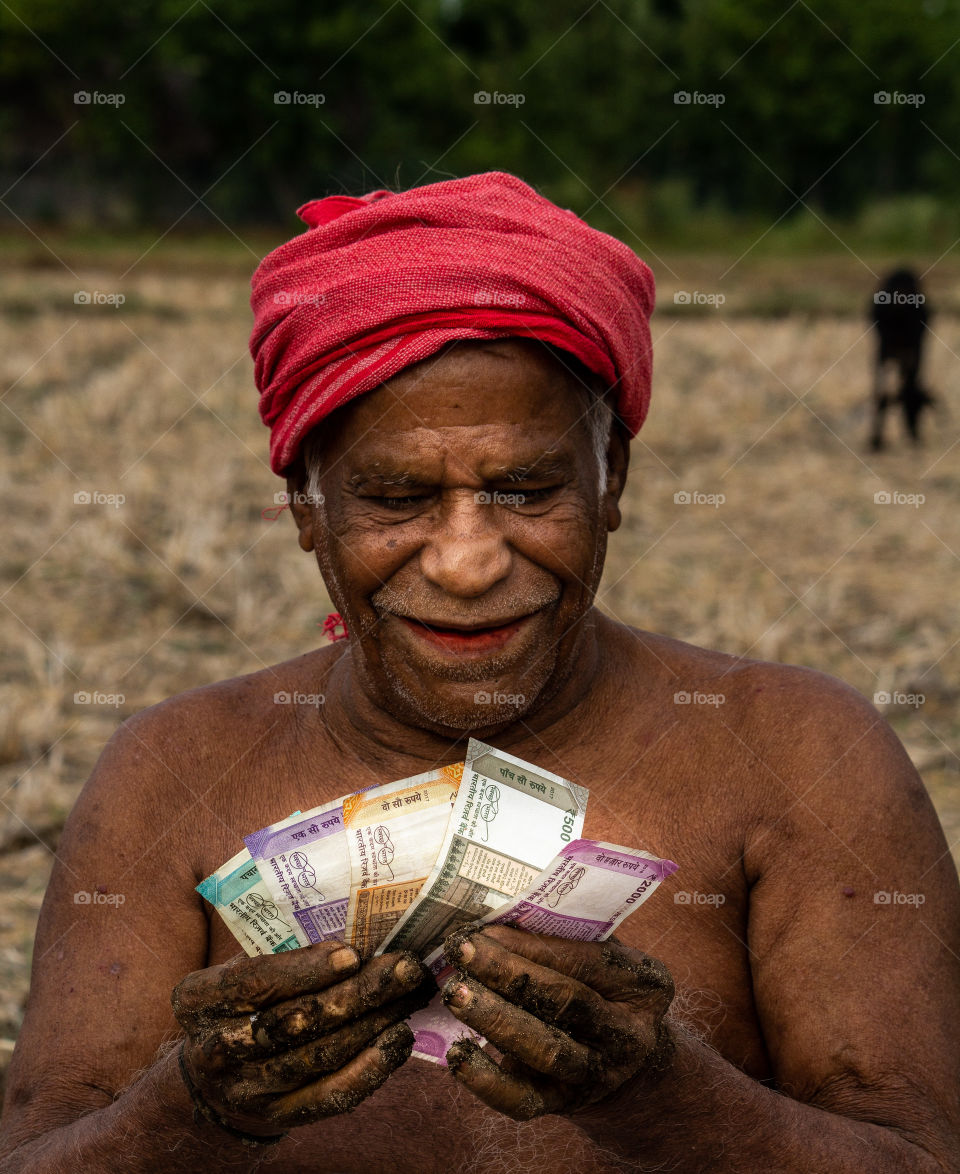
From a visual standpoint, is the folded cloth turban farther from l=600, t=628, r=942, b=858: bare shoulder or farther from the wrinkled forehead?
l=600, t=628, r=942, b=858: bare shoulder

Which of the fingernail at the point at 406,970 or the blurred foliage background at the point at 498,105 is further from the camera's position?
the blurred foliage background at the point at 498,105

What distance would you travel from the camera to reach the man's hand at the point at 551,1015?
1.80 meters

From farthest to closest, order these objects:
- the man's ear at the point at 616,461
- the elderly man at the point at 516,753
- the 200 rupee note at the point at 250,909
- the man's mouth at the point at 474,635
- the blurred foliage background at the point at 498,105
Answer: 1. the blurred foliage background at the point at 498,105
2. the man's ear at the point at 616,461
3. the man's mouth at the point at 474,635
4. the elderly man at the point at 516,753
5. the 200 rupee note at the point at 250,909

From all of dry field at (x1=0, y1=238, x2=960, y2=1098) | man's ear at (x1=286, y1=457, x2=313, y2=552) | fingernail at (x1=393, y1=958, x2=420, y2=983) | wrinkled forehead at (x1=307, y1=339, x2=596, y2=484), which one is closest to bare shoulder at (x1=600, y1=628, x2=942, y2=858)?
wrinkled forehead at (x1=307, y1=339, x2=596, y2=484)

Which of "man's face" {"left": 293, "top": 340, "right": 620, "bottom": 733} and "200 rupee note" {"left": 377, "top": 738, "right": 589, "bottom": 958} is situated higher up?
"man's face" {"left": 293, "top": 340, "right": 620, "bottom": 733}

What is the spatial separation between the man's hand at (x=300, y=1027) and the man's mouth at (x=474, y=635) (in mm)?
555

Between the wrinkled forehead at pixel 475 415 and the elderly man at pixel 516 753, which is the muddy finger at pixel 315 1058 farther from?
the wrinkled forehead at pixel 475 415

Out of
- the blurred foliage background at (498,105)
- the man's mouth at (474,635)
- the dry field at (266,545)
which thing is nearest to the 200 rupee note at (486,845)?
the man's mouth at (474,635)

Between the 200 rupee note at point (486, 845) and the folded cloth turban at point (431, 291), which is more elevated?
the folded cloth turban at point (431, 291)

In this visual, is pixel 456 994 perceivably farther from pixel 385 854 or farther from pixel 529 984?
pixel 385 854

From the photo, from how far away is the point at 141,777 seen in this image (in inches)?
103

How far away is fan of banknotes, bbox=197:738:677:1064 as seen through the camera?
1.90m

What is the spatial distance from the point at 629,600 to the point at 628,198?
33.4 metres

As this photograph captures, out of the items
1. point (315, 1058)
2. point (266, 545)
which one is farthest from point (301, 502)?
point (266, 545)
